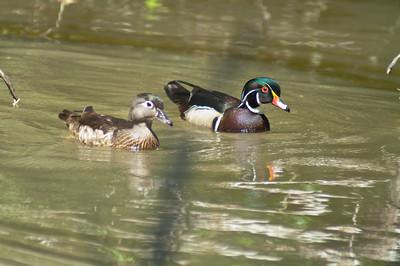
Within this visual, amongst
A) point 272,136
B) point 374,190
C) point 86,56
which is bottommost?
point 86,56

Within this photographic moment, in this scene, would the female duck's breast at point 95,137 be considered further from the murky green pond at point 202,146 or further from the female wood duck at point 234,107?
the female wood duck at point 234,107

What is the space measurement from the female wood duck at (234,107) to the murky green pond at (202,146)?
0.67 feet

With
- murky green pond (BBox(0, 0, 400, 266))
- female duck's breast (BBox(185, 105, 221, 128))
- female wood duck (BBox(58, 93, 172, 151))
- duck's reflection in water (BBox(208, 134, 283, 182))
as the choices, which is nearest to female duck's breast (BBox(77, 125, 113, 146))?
female wood duck (BBox(58, 93, 172, 151))

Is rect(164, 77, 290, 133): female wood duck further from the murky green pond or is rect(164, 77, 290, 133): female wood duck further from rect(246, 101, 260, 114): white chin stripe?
the murky green pond

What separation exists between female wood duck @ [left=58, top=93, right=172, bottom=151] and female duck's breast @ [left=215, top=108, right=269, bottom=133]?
1477 mm

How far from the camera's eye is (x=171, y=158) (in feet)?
35.7

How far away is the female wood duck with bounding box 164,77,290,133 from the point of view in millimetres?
12773

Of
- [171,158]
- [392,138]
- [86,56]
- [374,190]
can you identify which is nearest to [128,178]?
[171,158]

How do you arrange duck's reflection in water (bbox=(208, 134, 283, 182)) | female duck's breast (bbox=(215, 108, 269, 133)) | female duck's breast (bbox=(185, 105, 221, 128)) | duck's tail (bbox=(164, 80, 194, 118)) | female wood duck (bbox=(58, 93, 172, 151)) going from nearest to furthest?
duck's reflection in water (bbox=(208, 134, 283, 182)) → female wood duck (bbox=(58, 93, 172, 151)) → female duck's breast (bbox=(215, 108, 269, 133)) → female duck's breast (bbox=(185, 105, 221, 128)) → duck's tail (bbox=(164, 80, 194, 118))

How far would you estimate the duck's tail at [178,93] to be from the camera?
1347 centimetres

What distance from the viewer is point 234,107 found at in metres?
13.0

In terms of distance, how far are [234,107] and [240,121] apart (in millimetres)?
302

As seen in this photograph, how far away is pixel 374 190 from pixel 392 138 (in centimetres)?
238

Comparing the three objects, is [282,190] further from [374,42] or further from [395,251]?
[374,42]
